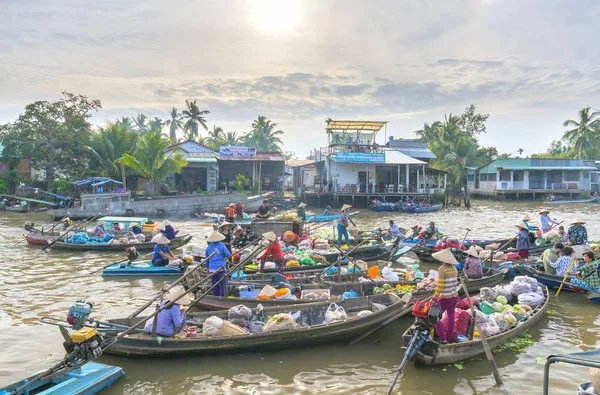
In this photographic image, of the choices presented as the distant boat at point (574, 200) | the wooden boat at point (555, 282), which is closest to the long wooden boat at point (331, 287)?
the wooden boat at point (555, 282)

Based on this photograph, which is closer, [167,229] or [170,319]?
[170,319]

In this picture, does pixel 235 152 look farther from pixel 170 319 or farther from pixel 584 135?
pixel 584 135

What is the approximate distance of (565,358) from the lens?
3301 millimetres

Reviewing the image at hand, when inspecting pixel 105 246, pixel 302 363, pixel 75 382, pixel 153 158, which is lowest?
pixel 302 363

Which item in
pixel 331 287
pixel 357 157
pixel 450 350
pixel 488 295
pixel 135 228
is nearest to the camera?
pixel 450 350

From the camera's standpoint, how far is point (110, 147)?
32719 mm

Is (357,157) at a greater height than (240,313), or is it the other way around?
(357,157)

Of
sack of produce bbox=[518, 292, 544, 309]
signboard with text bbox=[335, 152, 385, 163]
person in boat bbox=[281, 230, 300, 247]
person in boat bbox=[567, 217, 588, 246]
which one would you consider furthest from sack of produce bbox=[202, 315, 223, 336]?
signboard with text bbox=[335, 152, 385, 163]

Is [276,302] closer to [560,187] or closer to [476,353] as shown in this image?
[476,353]

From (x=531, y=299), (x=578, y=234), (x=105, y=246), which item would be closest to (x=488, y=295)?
(x=531, y=299)

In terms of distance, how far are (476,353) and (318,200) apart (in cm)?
2791

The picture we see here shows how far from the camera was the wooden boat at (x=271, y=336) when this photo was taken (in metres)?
6.73

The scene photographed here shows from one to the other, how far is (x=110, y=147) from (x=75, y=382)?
3014 centimetres

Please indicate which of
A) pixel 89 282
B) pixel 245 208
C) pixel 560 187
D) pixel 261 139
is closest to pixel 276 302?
pixel 89 282
